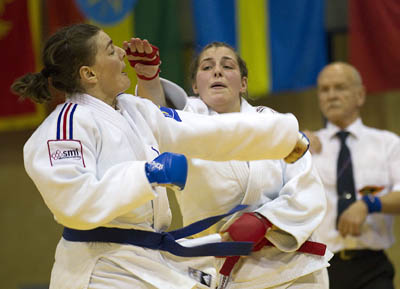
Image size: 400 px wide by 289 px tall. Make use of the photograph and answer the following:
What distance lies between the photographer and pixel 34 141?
2.36 meters

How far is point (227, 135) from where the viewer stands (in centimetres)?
257

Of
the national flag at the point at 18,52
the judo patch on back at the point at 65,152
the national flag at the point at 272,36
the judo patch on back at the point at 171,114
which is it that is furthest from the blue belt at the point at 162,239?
the national flag at the point at 18,52

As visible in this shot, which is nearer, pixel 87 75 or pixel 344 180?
pixel 87 75

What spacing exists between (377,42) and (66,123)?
4216 millimetres

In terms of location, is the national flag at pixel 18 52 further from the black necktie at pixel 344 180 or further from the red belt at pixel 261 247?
the red belt at pixel 261 247

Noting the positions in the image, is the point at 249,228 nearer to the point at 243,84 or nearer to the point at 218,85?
the point at 218,85

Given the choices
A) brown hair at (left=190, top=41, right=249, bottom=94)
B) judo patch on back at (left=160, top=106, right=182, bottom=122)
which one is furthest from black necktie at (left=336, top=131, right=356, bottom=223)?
judo patch on back at (left=160, top=106, right=182, bottom=122)

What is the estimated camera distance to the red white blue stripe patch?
91.6 inches

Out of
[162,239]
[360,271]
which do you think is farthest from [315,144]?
[162,239]

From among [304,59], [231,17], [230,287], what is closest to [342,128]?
[304,59]

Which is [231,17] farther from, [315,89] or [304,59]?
[315,89]

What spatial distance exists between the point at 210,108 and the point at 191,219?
613mm

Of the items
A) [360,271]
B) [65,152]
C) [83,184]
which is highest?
[65,152]

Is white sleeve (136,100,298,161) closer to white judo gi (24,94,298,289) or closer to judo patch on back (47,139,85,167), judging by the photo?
white judo gi (24,94,298,289)
